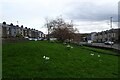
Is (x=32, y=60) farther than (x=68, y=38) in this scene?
No

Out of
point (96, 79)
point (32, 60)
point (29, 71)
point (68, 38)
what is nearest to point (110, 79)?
point (96, 79)

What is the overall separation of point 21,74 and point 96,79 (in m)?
3.79

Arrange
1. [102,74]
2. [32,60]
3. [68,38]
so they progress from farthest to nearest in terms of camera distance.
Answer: [68,38], [32,60], [102,74]

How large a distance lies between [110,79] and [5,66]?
20.7 ft

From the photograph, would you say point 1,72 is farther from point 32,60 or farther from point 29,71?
point 32,60

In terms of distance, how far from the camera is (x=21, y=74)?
1405cm

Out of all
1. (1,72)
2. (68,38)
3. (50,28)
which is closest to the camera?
(1,72)

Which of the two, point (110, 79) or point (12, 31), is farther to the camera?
point (12, 31)

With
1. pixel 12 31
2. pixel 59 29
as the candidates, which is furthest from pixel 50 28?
pixel 12 31

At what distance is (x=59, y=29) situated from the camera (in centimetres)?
8369

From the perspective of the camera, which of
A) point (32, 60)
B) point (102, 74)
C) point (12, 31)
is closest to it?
point (102, 74)

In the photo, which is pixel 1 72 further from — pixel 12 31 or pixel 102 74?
pixel 12 31

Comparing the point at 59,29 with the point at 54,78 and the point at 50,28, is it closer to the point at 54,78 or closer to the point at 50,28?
the point at 50,28

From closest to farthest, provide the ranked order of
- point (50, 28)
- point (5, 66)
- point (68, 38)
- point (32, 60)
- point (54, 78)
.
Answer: point (54, 78), point (5, 66), point (32, 60), point (68, 38), point (50, 28)
